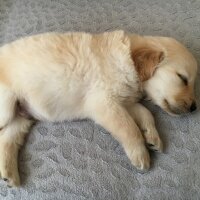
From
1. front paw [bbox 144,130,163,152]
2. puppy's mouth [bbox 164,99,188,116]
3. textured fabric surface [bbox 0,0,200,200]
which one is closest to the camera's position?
textured fabric surface [bbox 0,0,200,200]

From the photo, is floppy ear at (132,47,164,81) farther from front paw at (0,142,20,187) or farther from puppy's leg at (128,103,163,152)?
front paw at (0,142,20,187)

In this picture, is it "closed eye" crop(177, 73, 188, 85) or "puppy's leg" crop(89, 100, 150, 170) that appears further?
"closed eye" crop(177, 73, 188, 85)

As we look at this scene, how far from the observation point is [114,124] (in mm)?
1507

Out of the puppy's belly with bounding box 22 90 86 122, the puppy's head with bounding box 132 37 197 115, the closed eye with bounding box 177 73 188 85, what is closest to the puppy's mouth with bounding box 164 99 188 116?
the puppy's head with bounding box 132 37 197 115

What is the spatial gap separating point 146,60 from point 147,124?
0.97 ft

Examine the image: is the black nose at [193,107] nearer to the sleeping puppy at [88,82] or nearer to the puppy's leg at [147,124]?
the sleeping puppy at [88,82]

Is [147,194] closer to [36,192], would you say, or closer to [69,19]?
[36,192]

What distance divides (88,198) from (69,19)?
3.98 feet

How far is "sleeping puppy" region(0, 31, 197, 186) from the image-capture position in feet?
5.21

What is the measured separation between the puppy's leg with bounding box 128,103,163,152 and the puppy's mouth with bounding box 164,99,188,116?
0.28 feet

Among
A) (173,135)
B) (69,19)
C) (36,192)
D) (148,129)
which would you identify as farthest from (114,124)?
(69,19)

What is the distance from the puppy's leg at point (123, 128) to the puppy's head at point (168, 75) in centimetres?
19

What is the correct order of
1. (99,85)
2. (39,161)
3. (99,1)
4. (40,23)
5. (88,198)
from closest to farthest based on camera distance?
(88,198) < (39,161) < (99,85) < (40,23) < (99,1)

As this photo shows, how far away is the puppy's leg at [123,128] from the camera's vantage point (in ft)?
4.70
